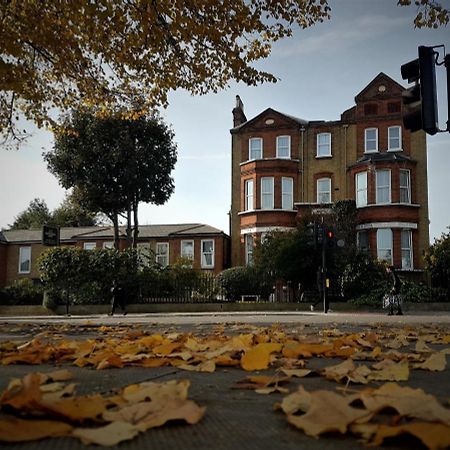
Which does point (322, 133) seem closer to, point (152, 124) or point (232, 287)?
point (152, 124)

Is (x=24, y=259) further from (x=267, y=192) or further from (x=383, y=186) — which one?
(x=383, y=186)

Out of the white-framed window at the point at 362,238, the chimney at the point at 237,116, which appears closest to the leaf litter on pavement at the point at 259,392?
the white-framed window at the point at 362,238

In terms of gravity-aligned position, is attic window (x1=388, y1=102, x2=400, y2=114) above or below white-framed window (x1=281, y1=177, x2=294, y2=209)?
above

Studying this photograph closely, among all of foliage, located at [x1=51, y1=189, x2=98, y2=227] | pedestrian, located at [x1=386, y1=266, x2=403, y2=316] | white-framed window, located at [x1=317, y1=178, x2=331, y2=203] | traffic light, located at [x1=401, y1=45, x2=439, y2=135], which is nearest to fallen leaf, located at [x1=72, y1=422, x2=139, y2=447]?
traffic light, located at [x1=401, y1=45, x2=439, y2=135]

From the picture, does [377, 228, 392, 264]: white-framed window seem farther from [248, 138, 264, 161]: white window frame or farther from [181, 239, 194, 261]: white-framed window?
[181, 239, 194, 261]: white-framed window

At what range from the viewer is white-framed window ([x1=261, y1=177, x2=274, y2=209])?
33794 mm

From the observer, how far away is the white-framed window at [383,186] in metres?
31.7

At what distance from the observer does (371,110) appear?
33469 millimetres

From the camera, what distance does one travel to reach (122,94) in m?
13.1

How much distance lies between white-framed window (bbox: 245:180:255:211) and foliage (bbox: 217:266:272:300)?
9.33 m

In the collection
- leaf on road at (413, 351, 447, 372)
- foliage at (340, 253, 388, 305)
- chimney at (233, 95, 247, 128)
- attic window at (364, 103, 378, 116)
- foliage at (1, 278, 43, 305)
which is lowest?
foliage at (1, 278, 43, 305)

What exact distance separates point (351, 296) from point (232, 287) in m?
5.62

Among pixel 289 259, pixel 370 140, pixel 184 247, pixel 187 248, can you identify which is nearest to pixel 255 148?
pixel 370 140

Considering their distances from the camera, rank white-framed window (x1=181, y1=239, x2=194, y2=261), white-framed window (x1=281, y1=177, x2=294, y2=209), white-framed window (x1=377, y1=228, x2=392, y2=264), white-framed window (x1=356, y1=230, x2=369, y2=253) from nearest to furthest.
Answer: white-framed window (x1=377, y1=228, x2=392, y2=264) → white-framed window (x1=356, y1=230, x2=369, y2=253) → white-framed window (x1=281, y1=177, x2=294, y2=209) → white-framed window (x1=181, y1=239, x2=194, y2=261)
